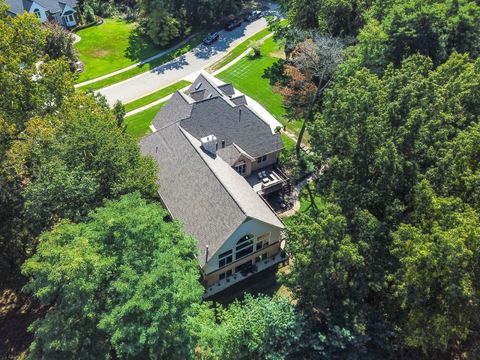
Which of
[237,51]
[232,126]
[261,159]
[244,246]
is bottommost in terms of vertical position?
[244,246]

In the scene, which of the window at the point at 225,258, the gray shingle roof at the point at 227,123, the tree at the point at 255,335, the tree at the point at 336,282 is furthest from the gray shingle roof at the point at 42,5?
the tree at the point at 255,335

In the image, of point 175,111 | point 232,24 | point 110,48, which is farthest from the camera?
point 232,24

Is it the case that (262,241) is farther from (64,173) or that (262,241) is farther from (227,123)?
(64,173)

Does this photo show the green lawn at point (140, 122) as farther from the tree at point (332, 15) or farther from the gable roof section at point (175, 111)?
the tree at point (332, 15)

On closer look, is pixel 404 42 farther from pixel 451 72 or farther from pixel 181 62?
pixel 181 62

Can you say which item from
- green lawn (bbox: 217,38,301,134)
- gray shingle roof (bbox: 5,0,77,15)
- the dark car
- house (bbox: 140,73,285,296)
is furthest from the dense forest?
the dark car

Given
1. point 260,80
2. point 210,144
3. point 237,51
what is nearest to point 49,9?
point 237,51

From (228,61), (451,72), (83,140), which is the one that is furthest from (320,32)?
(83,140)
